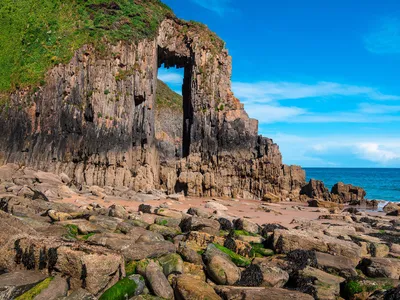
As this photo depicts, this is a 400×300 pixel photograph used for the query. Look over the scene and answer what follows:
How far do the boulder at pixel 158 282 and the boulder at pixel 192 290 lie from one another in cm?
21

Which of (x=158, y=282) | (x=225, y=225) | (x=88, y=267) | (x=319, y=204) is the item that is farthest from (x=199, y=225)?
(x=319, y=204)

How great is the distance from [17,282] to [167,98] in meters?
86.3

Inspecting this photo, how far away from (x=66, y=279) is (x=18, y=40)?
119 feet

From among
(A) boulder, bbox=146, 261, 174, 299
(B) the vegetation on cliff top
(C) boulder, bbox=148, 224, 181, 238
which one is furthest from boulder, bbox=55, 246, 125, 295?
(B) the vegetation on cliff top

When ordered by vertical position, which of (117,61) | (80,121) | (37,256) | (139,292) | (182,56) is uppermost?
(182,56)

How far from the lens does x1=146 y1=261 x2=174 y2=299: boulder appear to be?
27.9 ft

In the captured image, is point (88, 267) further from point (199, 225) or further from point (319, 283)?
point (199, 225)

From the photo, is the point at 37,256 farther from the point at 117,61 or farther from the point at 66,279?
the point at 117,61

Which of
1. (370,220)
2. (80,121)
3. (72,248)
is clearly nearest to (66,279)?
(72,248)

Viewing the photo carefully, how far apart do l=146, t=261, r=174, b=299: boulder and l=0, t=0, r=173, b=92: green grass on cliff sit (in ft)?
92.6

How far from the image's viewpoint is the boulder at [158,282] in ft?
27.9

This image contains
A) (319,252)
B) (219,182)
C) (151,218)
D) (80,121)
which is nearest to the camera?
(319,252)

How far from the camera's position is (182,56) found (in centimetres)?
4219

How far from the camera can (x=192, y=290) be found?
8.27 meters
